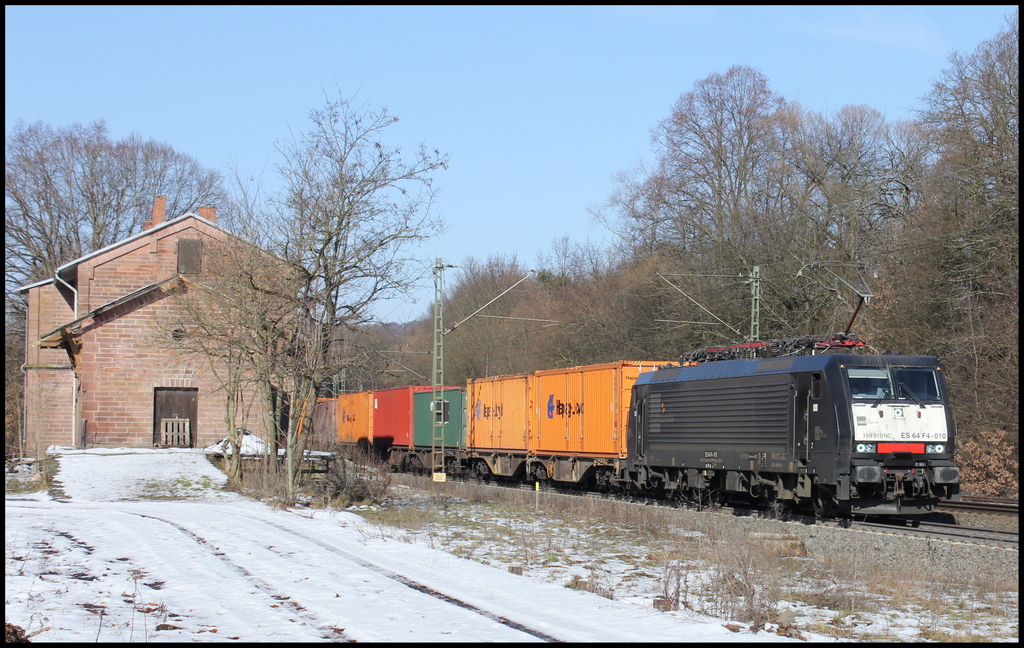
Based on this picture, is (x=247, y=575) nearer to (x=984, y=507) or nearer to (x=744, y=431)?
(x=744, y=431)

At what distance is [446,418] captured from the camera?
31625 millimetres

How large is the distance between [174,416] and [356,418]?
41.7 ft

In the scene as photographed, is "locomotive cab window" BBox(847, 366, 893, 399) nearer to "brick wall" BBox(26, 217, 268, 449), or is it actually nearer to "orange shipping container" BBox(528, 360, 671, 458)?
"orange shipping container" BBox(528, 360, 671, 458)

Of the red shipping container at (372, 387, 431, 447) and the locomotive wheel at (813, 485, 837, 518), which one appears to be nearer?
the locomotive wheel at (813, 485, 837, 518)

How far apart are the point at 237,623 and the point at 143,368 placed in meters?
25.5

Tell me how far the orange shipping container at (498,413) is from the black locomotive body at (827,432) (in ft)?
26.7

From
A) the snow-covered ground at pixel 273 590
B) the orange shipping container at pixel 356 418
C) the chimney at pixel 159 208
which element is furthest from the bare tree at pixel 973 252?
the chimney at pixel 159 208

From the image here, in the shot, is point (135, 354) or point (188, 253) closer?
point (135, 354)

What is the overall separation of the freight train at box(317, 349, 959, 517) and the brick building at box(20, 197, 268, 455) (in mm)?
10902

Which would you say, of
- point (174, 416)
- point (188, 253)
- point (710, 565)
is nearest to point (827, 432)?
point (710, 565)

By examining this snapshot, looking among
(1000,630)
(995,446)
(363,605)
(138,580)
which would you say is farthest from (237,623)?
(995,446)

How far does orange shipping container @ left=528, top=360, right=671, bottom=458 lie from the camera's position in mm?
22000

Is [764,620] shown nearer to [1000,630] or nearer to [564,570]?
[1000,630]

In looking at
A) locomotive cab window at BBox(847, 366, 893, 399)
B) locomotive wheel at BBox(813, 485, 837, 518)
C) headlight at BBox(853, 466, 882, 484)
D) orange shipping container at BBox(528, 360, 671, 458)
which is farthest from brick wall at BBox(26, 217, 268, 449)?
headlight at BBox(853, 466, 882, 484)
